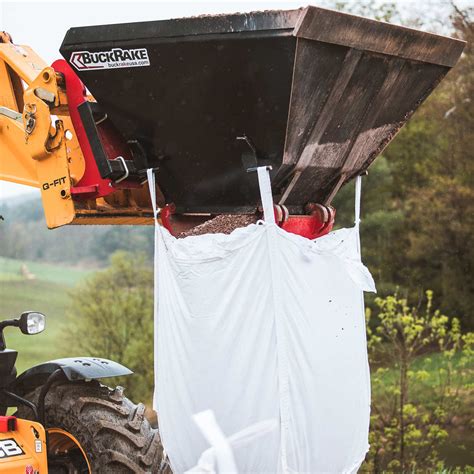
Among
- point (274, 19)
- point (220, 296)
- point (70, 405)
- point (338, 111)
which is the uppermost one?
point (274, 19)

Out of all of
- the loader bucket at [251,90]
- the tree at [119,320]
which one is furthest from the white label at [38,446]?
the tree at [119,320]

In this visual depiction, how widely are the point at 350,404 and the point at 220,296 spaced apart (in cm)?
85

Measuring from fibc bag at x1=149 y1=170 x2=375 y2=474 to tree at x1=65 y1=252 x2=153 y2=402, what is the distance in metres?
19.1

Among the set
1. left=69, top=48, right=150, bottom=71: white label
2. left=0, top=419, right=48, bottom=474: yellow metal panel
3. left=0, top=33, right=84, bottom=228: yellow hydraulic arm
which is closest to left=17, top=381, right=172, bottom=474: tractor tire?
left=0, top=419, right=48, bottom=474: yellow metal panel

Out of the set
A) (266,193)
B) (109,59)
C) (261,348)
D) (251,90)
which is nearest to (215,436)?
(261,348)

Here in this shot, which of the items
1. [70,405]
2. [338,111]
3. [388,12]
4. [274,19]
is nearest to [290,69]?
[274,19]

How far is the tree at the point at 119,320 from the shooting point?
24922mm

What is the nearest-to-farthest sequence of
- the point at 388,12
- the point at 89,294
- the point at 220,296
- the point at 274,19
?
the point at 274,19
the point at 220,296
the point at 388,12
the point at 89,294

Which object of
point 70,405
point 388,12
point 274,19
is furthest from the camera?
point 388,12

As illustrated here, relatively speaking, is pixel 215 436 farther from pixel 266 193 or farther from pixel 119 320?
pixel 119 320

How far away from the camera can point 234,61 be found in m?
4.58

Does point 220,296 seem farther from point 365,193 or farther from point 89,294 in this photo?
point 89,294

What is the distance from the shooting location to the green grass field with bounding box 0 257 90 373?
2689 centimetres

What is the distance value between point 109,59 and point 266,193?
1.06 meters
